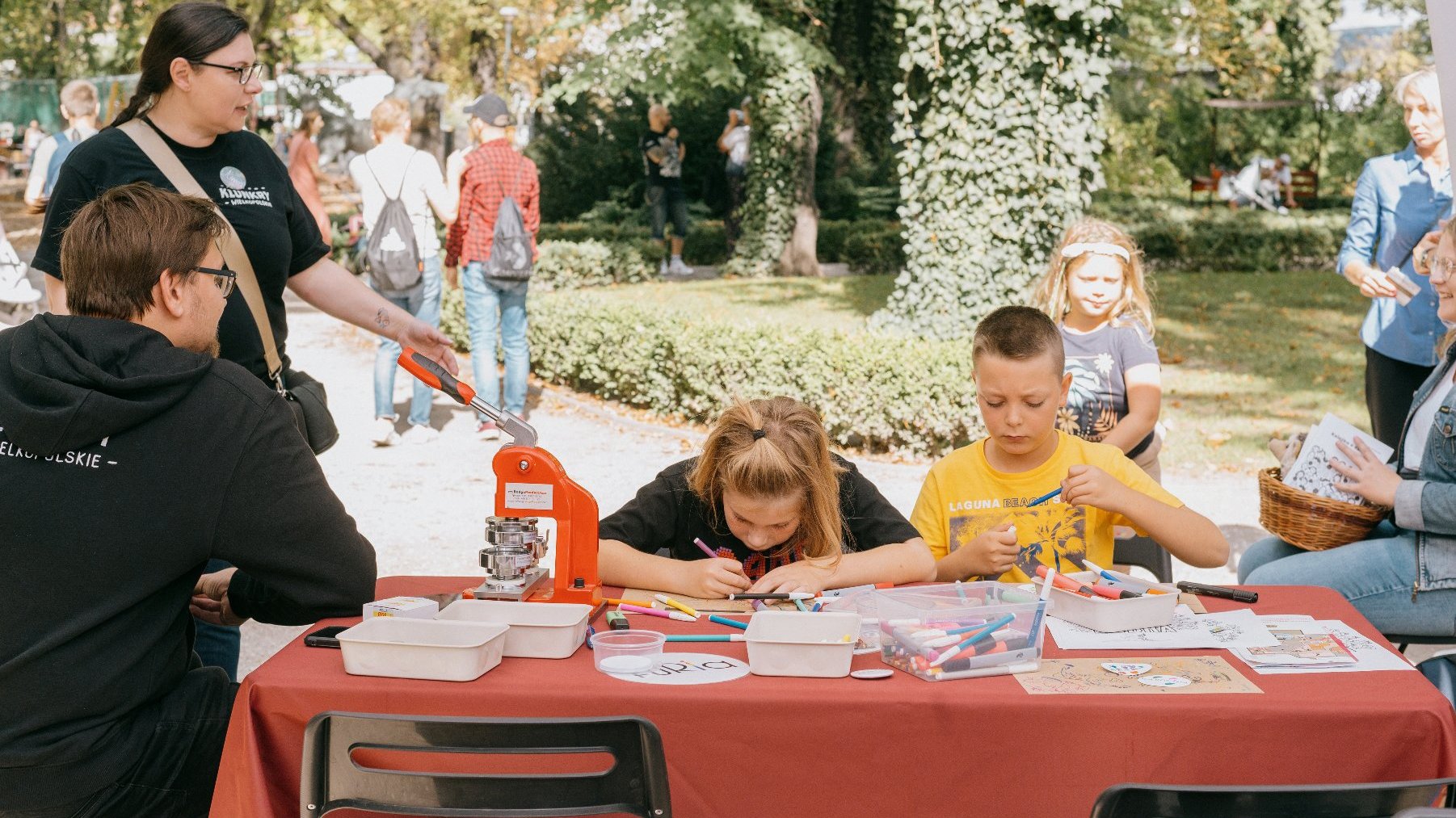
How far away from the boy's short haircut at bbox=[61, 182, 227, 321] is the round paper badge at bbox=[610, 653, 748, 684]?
3.83ft

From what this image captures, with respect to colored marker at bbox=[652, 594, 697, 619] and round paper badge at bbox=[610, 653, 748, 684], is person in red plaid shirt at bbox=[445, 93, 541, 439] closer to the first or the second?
colored marker at bbox=[652, 594, 697, 619]

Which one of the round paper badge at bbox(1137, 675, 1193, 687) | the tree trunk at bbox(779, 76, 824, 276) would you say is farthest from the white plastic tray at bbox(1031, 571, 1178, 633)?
the tree trunk at bbox(779, 76, 824, 276)

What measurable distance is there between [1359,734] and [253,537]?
1.96m

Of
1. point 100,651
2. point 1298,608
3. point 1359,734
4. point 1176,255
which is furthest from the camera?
point 1176,255

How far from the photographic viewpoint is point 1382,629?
3.28 meters

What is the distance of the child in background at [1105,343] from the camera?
178 inches

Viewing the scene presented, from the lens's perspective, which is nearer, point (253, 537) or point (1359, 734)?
point (1359, 734)

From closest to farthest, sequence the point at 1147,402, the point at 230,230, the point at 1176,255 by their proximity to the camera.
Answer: the point at 230,230 → the point at 1147,402 → the point at 1176,255

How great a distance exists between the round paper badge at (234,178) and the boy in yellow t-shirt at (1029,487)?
2.03 meters

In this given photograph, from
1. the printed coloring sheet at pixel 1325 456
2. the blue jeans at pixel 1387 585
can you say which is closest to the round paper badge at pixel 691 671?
the blue jeans at pixel 1387 585

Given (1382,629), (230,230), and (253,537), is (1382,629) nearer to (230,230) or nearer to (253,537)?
(253,537)

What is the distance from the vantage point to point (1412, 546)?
3.26 m

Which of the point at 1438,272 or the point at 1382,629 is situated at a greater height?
the point at 1438,272

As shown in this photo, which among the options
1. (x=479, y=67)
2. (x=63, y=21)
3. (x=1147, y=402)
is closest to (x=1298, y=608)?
(x=1147, y=402)
